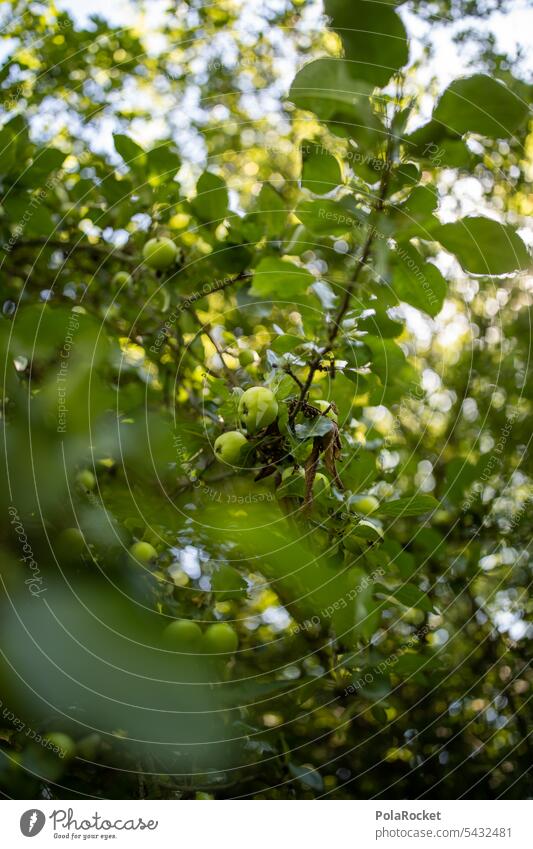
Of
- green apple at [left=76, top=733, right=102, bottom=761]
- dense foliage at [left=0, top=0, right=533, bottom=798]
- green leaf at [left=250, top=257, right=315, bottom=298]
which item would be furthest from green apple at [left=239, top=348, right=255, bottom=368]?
green apple at [left=76, top=733, right=102, bottom=761]

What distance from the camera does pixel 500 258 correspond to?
57 centimetres

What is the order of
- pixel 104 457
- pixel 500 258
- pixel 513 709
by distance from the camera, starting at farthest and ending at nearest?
1. pixel 513 709
2. pixel 104 457
3. pixel 500 258

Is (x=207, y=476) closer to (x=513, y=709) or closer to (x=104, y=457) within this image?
(x=104, y=457)

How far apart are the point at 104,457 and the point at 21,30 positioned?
884mm

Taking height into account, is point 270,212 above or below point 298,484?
above

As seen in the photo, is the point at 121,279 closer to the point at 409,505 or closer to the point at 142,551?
the point at 142,551

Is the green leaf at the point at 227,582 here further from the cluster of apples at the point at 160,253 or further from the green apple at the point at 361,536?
the cluster of apples at the point at 160,253

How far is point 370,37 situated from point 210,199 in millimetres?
285

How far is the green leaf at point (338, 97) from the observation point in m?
0.54

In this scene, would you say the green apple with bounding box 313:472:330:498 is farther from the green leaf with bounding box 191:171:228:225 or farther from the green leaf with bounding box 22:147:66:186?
the green leaf with bounding box 22:147:66:186

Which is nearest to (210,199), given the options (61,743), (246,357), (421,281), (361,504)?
(246,357)

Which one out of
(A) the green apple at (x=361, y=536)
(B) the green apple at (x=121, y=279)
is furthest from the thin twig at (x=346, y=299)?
(B) the green apple at (x=121, y=279)

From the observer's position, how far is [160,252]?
774 mm
